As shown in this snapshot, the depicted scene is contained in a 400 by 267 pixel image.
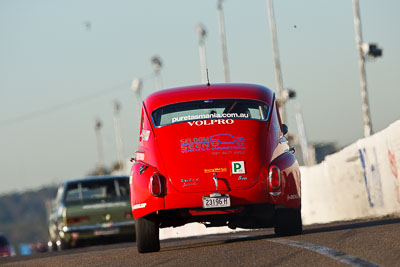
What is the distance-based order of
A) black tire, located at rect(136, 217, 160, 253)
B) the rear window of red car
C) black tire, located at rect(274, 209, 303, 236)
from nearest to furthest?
black tire, located at rect(136, 217, 160, 253)
black tire, located at rect(274, 209, 303, 236)
the rear window of red car

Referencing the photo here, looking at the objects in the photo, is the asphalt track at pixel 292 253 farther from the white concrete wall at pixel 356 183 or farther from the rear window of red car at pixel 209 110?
the white concrete wall at pixel 356 183

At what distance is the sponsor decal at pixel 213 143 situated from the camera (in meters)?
12.7

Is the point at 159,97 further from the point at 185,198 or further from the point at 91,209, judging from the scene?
the point at 91,209

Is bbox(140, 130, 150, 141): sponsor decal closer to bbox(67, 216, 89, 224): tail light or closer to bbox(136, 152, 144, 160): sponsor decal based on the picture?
bbox(136, 152, 144, 160): sponsor decal

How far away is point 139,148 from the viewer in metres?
13.4

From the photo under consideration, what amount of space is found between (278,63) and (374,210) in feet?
96.1

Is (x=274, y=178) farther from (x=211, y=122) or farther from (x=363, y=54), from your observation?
(x=363, y=54)

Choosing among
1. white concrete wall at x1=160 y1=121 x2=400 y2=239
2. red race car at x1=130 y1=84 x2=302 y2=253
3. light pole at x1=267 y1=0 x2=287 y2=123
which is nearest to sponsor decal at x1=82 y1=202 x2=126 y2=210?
white concrete wall at x1=160 y1=121 x2=400 y2=239

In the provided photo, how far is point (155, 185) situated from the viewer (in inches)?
495

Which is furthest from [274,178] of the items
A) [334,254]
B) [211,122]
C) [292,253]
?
[334,254]

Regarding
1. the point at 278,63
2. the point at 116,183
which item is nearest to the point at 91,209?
the point at 116,183

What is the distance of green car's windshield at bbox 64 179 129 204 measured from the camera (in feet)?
68.9

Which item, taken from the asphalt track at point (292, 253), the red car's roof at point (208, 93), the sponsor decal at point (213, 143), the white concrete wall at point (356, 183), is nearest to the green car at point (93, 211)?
the white concrete wall at point (356, 183)

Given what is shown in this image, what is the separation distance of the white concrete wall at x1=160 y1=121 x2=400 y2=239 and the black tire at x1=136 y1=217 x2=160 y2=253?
226 inches
